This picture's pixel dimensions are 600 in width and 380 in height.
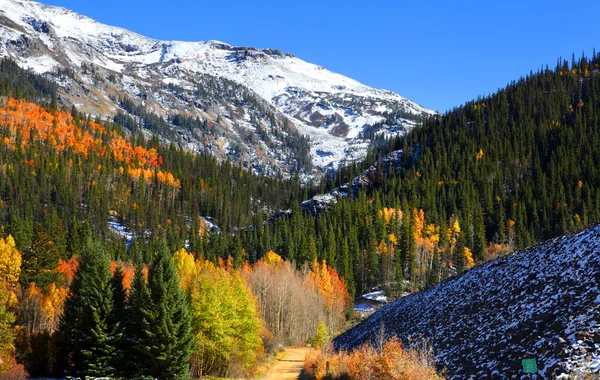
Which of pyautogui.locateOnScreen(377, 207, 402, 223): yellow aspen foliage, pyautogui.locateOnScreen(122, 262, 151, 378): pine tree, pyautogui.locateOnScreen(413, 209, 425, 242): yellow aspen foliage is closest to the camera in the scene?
pyautogui.locateOnScreen(122, 262, 151, 378): pine tree

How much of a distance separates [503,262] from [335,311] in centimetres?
6257

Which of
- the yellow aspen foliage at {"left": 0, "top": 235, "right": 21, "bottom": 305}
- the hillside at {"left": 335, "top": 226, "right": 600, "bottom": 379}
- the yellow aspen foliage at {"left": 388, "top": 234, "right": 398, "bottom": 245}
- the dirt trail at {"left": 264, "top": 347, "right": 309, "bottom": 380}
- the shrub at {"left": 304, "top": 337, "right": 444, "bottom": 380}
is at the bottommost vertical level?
the dirt trail at {"left": 264, "top": 347, "right": 309, "bottom": 380}

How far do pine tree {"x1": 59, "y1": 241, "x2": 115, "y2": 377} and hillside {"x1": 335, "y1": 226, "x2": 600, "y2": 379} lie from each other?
27399 mm

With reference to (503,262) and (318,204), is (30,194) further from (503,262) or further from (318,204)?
(503,262)

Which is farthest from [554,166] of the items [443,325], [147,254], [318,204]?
[443,325]

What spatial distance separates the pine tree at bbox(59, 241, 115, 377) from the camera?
41.1 m

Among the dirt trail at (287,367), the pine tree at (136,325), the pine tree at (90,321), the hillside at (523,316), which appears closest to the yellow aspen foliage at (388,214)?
the dirt trail at (287,367)

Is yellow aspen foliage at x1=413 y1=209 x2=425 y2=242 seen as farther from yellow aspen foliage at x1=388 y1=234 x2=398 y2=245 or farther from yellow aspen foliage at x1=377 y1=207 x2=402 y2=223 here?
yellow aspen foliage at x1=388 y1=234 x2=398 y2=245

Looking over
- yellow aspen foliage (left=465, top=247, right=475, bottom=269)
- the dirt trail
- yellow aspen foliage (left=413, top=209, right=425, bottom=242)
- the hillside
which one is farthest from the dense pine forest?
the hillside

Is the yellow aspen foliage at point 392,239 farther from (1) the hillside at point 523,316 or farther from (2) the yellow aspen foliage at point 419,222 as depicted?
(1) the hillside at point 523,316

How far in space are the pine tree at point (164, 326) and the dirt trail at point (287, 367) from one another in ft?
47.7

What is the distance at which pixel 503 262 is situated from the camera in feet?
138

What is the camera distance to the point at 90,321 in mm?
42125

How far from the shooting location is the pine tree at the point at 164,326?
1601 inches
